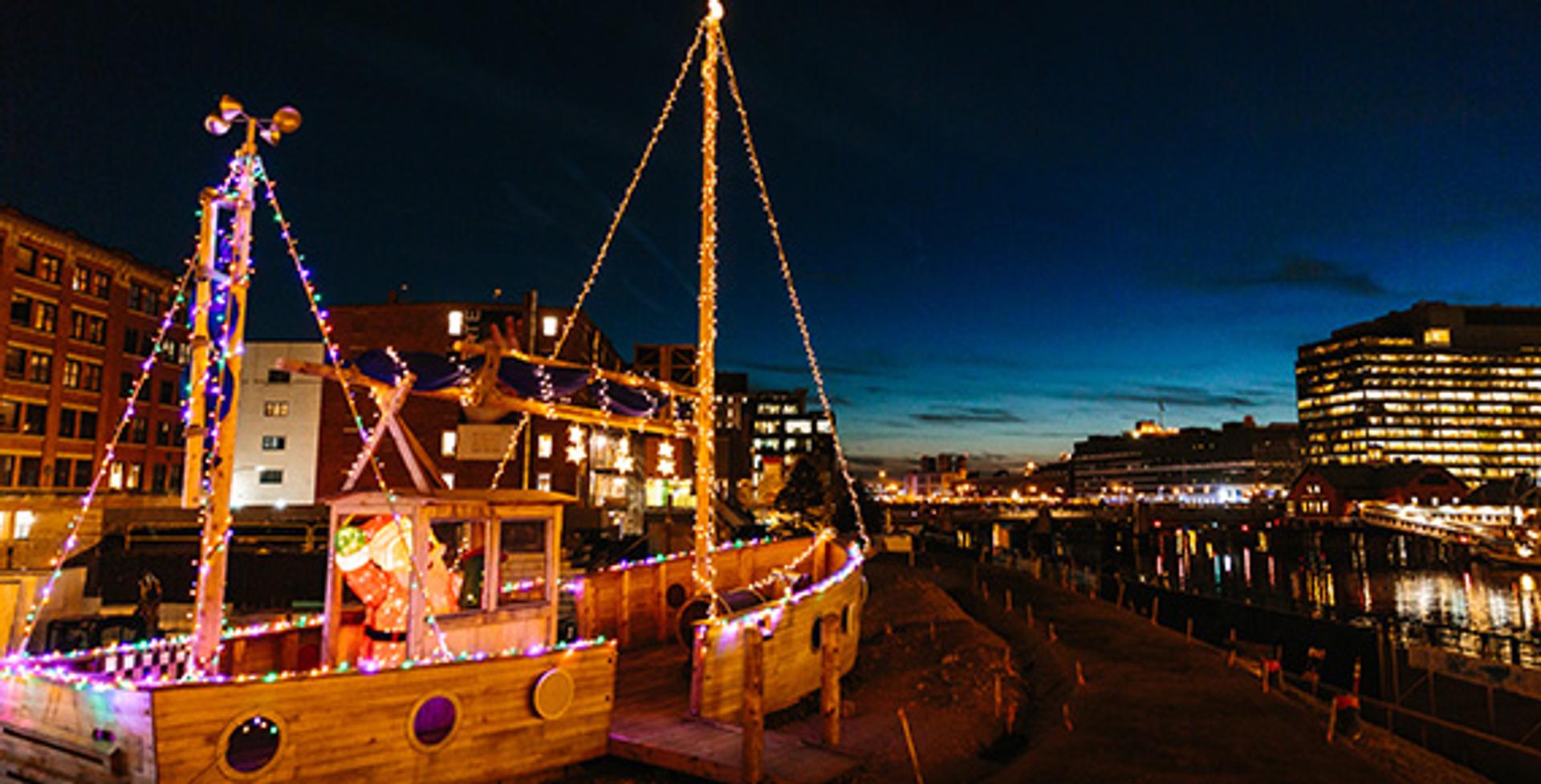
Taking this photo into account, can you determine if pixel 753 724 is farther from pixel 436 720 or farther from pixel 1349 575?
pixel 1349 575

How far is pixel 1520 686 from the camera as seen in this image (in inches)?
793

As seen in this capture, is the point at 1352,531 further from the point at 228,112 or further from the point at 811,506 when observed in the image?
the point at 228,112

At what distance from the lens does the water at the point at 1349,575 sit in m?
35.4

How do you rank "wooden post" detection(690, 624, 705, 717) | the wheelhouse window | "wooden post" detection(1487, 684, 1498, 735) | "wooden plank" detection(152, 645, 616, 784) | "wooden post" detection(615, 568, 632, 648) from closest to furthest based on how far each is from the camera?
"wooden plank" detection(152, 645, 616, 784) < the wheelhouse window < "wooden post" detection(690, 624, 705, 717) < "wooden post" detection(615, 568, 632, 648) < "wooden post" detection(1487, 684, 1498, 735)

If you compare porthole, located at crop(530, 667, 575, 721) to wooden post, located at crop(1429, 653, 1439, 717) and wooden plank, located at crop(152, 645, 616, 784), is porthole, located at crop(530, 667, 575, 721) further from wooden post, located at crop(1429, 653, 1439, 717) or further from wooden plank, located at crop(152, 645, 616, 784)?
wooden post, located at crop(1429, 653, 1439, 717)

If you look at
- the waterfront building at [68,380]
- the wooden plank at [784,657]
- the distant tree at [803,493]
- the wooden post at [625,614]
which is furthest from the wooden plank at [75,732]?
the distant tree at [803,493]

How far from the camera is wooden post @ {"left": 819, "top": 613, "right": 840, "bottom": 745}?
1210cm

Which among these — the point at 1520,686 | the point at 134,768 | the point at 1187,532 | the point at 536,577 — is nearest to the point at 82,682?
the point at 134,768

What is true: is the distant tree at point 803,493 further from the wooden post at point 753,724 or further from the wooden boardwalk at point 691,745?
the wooden post at point 753,724

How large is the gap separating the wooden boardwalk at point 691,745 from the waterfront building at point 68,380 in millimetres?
35526

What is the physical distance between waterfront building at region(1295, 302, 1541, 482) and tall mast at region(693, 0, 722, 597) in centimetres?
19318

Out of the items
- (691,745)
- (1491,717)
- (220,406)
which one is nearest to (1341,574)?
(1491,717)

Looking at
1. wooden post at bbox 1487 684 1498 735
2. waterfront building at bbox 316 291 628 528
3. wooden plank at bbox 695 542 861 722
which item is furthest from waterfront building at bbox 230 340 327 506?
wooden post at bbox 1487 684 1498 735

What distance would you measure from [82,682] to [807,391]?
156 metres
